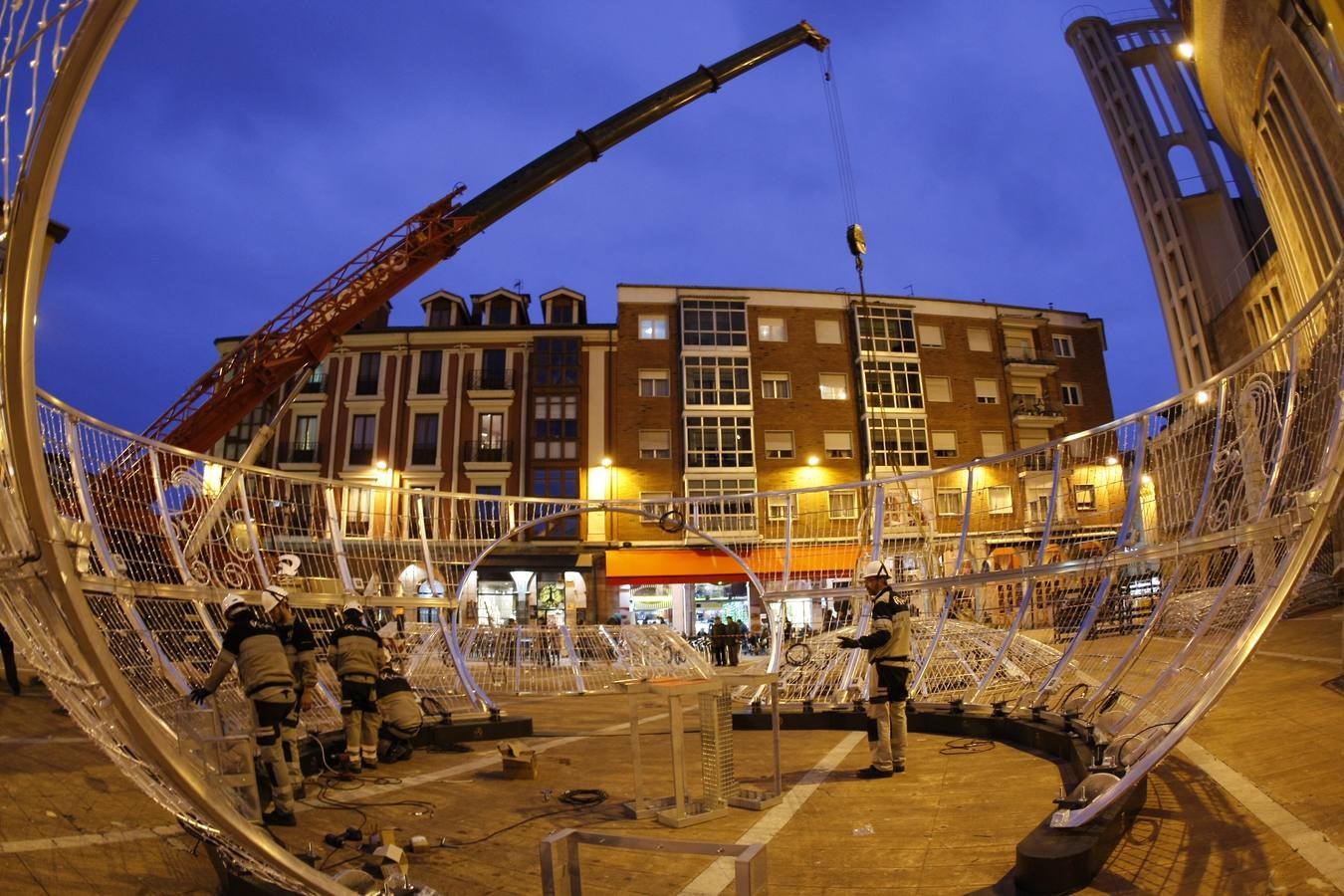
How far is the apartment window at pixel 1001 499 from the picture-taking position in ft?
34.1

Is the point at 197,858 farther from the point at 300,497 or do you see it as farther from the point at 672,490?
the point at 672,490

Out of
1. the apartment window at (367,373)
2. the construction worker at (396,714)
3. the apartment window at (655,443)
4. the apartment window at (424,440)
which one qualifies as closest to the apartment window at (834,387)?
the apartment window at (655,443)

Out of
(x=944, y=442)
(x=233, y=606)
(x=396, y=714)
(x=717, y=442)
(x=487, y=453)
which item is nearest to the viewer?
(x=233, y=606)

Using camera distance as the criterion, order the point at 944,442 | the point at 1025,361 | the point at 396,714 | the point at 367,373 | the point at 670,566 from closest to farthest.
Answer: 1. the point at 396,714
2. the point at 670,566
3. the point at 367,373
4. the point at 944,442
5. the point at 1025,361

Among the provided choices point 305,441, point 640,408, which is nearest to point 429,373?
point 305,441

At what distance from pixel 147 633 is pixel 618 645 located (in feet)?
37.0

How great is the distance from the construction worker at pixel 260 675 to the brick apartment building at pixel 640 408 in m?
29.2

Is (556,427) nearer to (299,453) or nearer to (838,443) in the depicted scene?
(299,453)

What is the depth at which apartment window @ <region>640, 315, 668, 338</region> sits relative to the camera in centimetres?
4009

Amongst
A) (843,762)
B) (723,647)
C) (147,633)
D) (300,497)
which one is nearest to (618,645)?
(723,647)

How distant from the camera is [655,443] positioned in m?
38.6

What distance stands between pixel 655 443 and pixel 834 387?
9.58m

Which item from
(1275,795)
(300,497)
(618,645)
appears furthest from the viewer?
(618,645)

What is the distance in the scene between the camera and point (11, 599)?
3666mm
